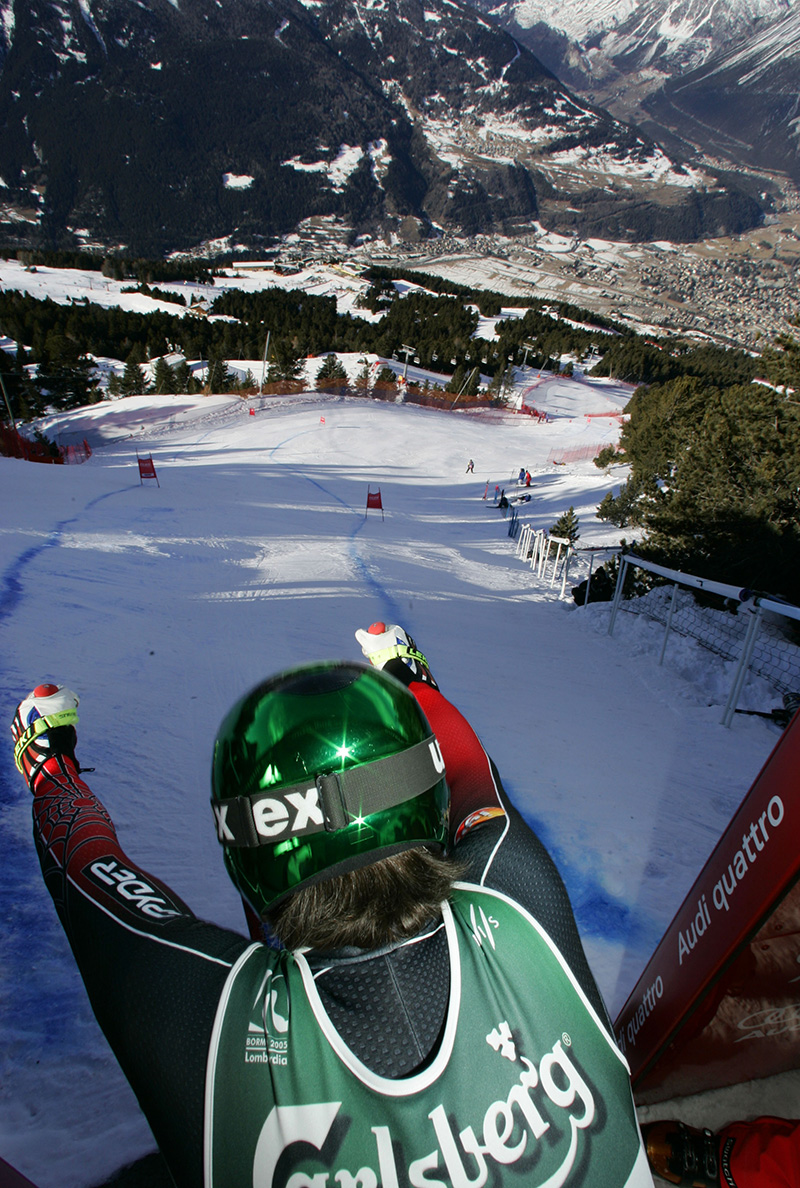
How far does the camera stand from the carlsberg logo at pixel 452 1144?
861 millimetres

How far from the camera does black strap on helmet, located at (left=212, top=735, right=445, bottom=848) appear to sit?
109 cm

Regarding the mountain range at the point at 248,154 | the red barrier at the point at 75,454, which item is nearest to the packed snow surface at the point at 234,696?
the red barrier at the point at 75,454

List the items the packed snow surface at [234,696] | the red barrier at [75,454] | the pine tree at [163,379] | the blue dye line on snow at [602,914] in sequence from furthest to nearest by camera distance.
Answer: the pine tree at [163,379] → the red barrier at [75,454] → the blue dye line on snow at [602,914] → the packed snow surface at [234,696]

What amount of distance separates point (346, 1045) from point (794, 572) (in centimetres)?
1124

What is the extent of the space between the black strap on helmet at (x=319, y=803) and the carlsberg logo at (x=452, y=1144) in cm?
41

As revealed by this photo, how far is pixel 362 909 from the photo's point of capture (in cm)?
106

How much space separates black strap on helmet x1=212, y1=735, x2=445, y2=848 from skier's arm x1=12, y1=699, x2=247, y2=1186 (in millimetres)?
217

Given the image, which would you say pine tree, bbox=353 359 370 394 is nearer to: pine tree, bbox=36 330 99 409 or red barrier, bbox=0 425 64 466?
pine tree, bbox=36 330 99 409

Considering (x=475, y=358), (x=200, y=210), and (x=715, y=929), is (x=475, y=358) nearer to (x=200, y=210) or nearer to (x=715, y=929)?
(x=715, y=929)

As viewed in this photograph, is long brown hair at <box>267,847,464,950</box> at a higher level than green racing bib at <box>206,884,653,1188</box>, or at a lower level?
higher

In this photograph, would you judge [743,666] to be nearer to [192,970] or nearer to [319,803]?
[319,803]

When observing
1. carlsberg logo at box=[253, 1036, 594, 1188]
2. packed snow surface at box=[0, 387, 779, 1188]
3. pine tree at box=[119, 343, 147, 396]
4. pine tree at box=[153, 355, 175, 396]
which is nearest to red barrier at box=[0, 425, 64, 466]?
packed snow surface at box=[0, 387, 779, 1188]

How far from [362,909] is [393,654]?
1.53 meters

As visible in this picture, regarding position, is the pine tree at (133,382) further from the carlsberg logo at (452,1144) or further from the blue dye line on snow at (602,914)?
the carlsberg logo at (452,1144)
